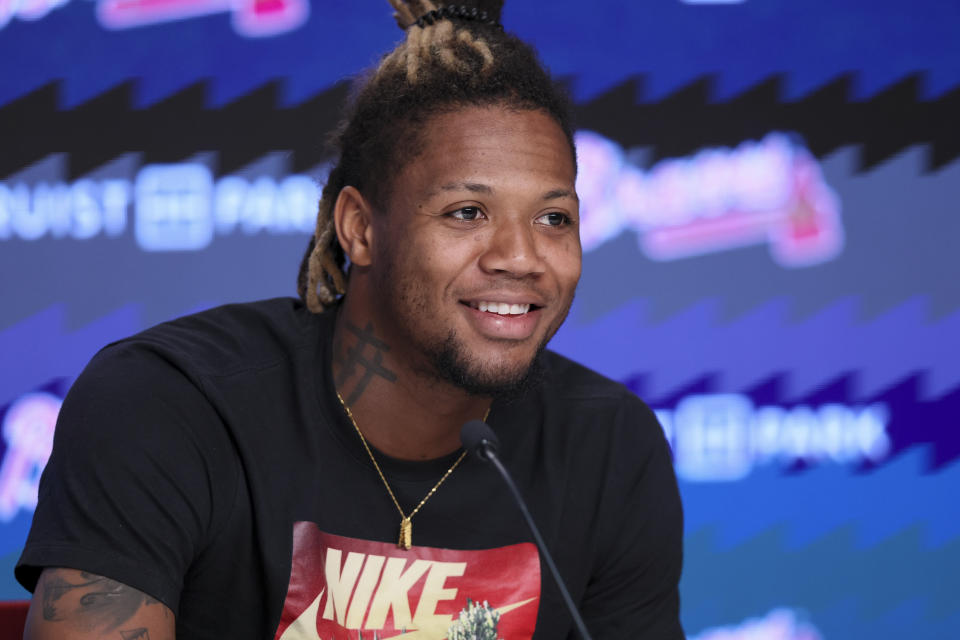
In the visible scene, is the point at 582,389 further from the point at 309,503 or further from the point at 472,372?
the point at 309,503

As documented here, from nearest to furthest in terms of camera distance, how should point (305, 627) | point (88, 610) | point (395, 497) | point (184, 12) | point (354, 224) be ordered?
point (88, 610)
point (305, 627)
point (395, 497)
point (354, 224)
point (184, 12)

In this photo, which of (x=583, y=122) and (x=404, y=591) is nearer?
(x=404, y=591)

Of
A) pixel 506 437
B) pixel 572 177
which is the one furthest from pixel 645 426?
pixel 572 177

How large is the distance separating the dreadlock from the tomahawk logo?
43 cm

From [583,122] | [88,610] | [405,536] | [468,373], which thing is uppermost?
[583,122]

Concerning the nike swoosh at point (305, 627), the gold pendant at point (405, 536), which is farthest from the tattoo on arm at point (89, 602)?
the gold pendant at point (405, 536)

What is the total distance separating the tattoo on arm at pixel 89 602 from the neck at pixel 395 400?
0.42m

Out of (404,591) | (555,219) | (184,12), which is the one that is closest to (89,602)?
(404,591)

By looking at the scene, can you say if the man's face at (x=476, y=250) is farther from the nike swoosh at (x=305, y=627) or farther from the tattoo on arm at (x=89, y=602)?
the tattoo on arm at (x=89, y=602)

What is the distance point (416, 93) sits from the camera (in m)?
1.46

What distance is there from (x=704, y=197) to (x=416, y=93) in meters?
1.23

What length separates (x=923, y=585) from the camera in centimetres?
258

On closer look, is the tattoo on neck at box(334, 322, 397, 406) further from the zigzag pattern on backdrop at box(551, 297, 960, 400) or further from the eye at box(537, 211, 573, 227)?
the zigzag pattern on backdrop at box(551, 297, 960, 400)

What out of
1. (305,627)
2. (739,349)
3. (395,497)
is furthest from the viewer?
(739,349)
